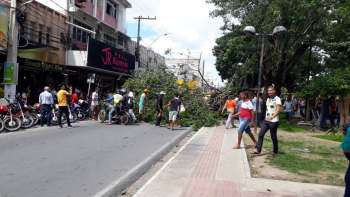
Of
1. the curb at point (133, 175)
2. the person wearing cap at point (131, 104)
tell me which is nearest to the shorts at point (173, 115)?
the person wearing cap at point (131, 104)

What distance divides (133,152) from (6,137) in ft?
14.9

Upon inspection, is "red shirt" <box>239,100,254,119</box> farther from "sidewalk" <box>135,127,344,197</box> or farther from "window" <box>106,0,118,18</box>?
"window" <box>106,0,118,18</box>

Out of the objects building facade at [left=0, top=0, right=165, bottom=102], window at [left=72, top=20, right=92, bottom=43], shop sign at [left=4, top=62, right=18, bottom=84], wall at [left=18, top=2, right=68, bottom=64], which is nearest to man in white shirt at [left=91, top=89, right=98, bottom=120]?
building facade at [left=0, top=0, right=165, bottom=102]

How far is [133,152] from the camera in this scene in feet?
41.0

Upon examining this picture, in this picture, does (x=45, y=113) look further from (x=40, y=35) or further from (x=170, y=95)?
(x=40, y=35)

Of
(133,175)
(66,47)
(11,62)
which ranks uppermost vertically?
(66,47)

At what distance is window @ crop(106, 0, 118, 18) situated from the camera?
136ft

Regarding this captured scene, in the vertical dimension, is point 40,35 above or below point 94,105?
above

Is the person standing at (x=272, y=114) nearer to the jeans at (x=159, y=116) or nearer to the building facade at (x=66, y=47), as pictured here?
the jeans at (x=159, y=116)

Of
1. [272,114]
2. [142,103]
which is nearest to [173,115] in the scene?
[142,103]

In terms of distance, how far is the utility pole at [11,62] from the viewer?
776 inches

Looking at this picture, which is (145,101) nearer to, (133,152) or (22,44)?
(22,44)

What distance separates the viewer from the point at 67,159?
1062 centimetres

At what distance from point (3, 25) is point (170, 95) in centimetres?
911
